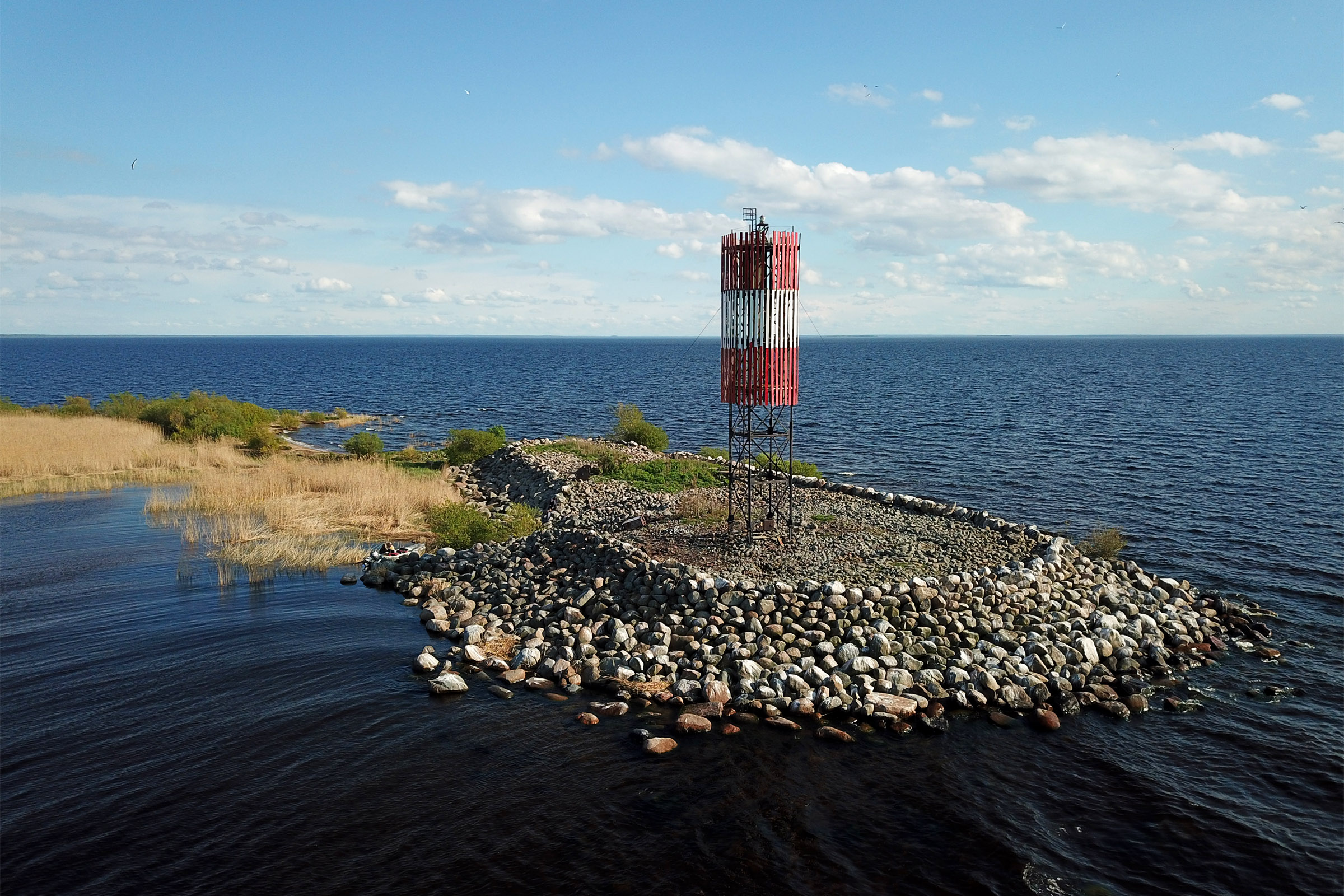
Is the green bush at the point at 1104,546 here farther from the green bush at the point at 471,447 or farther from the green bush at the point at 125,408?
the green bush at the point at 125,408

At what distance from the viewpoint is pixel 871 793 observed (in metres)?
12.4

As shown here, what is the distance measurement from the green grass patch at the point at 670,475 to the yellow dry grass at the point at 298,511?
7.33 meters

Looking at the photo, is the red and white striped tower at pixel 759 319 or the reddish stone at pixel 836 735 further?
the red and white striped tower at pixel 759 319

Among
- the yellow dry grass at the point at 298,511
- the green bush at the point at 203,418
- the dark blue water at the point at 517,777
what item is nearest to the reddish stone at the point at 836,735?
the dark blue water at the point at 517,777

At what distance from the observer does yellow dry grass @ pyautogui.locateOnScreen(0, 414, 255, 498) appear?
3491 cm

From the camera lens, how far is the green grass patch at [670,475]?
29.0 m

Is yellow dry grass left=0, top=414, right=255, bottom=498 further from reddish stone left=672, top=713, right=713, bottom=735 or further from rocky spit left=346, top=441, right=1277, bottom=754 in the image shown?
reddish stone left=672, top=713, right=713, bottom=735

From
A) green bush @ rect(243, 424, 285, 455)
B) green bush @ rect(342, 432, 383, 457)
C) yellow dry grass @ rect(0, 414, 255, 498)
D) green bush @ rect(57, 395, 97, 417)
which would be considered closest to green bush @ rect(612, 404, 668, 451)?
green bush @ rect(342, 432, 383, 457)

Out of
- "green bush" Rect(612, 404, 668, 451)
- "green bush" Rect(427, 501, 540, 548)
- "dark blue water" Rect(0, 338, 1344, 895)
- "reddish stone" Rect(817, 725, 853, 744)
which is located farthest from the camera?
"green bush" Rect(612, 404, 668, 451)

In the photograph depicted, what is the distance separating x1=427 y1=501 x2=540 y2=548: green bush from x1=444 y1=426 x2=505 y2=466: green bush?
42.3 ft

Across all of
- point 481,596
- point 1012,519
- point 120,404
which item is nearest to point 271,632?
point 481,596

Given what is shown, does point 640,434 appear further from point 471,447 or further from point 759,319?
point 759,319

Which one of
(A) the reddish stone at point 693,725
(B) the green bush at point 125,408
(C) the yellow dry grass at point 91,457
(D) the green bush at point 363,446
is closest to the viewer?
(A) the reddish stone at point 693,725

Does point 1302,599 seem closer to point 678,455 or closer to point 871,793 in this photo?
point 871,793
